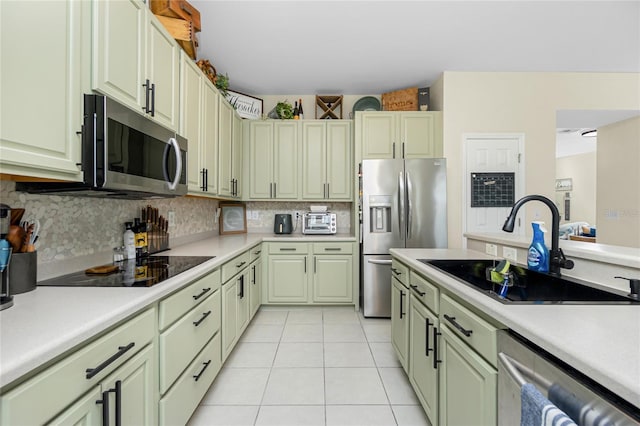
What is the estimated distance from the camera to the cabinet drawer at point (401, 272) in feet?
6.14

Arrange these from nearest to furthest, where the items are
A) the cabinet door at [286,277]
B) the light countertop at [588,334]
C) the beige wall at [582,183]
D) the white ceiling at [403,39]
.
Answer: the light countertop at [588,334], the white ceiling at [403,39], the cabinet door at [286,277], the beige wall at [582,183]

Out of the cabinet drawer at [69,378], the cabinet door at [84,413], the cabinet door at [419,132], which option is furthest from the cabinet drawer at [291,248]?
the cabinet door at [84,413]

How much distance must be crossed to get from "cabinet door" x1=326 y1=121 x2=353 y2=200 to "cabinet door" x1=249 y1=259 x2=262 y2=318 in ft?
4.10

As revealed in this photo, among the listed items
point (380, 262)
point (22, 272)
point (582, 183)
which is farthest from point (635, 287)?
point (582, 183)

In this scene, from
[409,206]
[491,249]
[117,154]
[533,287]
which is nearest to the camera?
[117,154]

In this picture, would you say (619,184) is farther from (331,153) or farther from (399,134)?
(331,153)

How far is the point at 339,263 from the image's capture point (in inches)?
133

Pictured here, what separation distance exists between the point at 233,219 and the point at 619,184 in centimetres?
542

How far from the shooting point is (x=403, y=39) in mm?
2727

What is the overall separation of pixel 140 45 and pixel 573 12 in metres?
3.29

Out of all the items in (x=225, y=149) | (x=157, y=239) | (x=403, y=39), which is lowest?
(x=157, y=239)

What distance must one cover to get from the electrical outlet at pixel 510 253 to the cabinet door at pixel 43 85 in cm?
→ 220

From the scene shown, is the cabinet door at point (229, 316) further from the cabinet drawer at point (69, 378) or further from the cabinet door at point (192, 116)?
the cabinet drawer at point (69, 378)

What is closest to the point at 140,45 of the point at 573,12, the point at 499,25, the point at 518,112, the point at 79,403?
the point at 79,403
